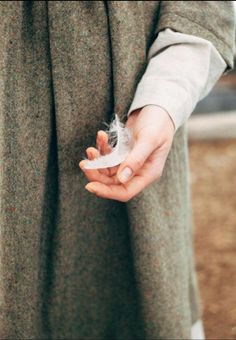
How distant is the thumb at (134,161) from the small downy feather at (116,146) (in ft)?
0.10

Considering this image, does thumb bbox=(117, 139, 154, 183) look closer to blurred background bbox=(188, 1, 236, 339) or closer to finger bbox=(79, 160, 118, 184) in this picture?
finger bbox=(79, 160, 118, 184)

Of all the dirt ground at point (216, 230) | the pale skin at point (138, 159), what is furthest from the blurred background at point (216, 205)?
the pale skin at point (138, 159)

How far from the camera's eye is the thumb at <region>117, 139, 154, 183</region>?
25.1 inches

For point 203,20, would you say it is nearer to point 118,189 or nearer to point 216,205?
point 118,189

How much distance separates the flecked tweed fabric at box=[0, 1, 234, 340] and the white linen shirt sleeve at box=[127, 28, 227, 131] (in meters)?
0.02

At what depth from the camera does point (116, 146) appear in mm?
692

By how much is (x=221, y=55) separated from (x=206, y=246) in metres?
1.19

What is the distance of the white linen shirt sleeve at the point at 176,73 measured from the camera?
726mm

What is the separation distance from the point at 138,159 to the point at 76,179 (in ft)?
0.62

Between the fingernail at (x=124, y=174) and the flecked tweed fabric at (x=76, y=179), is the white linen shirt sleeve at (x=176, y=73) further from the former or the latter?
the fingernail at (x=124, y=174)

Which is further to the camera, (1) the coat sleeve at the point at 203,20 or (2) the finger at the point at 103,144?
(1) the coat sleeve at the point at 203,20

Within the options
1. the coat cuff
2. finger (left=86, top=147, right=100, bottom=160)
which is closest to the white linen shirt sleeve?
the coat cuff

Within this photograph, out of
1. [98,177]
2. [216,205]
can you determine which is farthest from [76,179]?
[216,205]

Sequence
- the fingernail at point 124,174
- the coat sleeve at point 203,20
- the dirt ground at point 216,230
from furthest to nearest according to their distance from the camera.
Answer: the dirt ground at point 216,230 → the coat sleeve at point 203,20 → the fingernail at point 124,174
